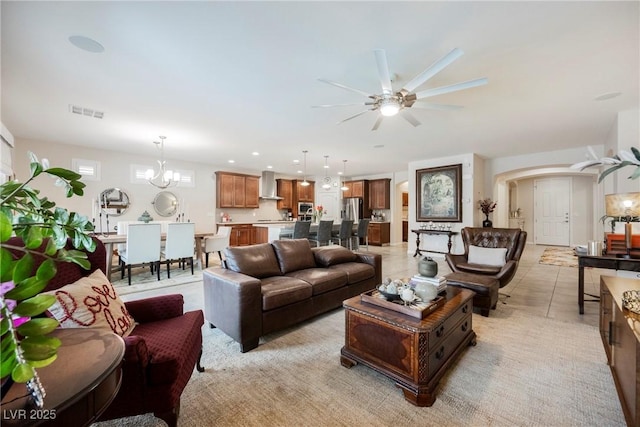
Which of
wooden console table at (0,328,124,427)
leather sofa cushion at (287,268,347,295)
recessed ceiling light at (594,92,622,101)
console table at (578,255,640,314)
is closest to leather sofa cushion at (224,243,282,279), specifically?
leather sofa cushion at (287,268,347,295)

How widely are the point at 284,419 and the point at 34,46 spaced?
3.55 m

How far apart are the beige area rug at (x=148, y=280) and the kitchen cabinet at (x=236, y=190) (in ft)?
9.83

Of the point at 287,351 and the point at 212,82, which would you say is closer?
the point at 287,351

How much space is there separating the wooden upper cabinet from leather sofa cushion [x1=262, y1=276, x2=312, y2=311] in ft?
24.2

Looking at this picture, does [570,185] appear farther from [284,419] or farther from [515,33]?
[284,419]

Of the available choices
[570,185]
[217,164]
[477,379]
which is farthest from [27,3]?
[570,185]

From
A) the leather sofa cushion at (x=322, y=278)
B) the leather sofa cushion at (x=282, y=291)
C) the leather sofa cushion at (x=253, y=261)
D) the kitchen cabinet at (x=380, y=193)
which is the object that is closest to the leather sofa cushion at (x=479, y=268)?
the leather sofa cushion at (x=322, y=278)

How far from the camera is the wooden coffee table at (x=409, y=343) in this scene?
5.51 feet

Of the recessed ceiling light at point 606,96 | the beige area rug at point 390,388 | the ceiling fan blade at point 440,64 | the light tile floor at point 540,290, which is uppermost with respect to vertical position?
the recessed ceiling light at point 606,96

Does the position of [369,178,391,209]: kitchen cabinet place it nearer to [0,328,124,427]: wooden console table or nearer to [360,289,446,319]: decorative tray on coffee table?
[360,289,446,319]: decorative tray on coffee table

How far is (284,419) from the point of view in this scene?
5.06 ft

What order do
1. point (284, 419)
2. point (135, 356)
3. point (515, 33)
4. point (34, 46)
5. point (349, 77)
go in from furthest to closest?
point (349, 77), point (34, 46), point (515, 33), point (284, 419), point (135, 356)

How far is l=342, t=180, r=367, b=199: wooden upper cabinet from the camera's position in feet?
32.4

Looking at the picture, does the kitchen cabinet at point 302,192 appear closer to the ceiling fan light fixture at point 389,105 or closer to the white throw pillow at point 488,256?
the white throw pillow at point 488,256
